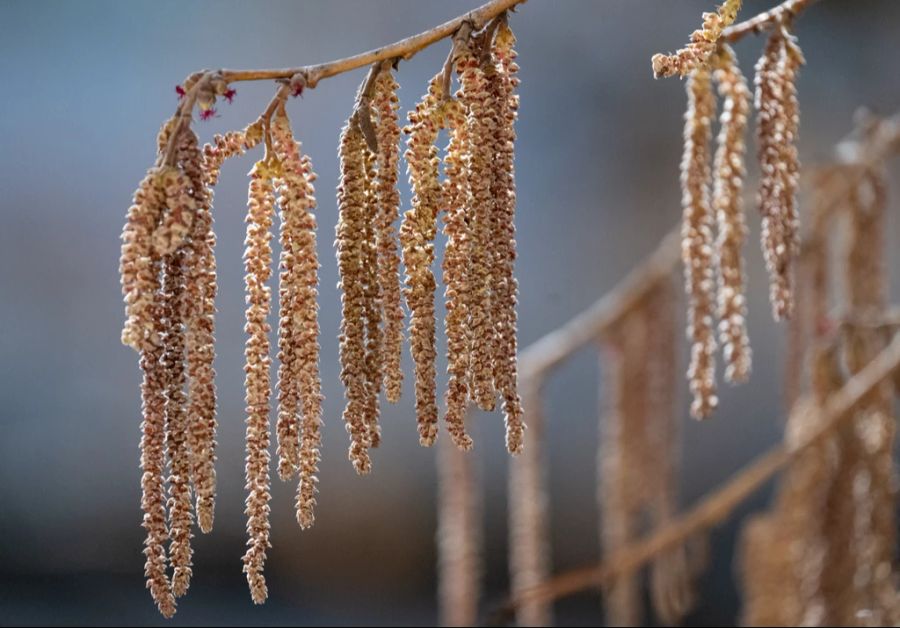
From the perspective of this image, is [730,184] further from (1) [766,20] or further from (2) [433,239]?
(2) [433,239]

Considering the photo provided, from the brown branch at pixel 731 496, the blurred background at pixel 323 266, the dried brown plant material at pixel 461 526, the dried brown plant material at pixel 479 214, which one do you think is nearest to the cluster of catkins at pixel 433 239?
the dried brown plant material at pixel 479 214

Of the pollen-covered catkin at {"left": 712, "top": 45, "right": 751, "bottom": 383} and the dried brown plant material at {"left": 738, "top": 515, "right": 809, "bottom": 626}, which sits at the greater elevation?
the pollen-covered catkin at {"left": 712, "top": 45, "right": 751, "bottom": 383}

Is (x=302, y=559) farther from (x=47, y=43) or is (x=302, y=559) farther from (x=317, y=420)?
(x=317, y=420)

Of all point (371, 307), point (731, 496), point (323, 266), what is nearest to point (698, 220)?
point (371, 307)

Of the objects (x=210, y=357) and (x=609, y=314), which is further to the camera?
(x=609, y=314)

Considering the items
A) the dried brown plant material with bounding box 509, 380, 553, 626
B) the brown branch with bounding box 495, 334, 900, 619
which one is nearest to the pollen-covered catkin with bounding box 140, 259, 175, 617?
the brown branch with bounding box 495, 334, 900, 619

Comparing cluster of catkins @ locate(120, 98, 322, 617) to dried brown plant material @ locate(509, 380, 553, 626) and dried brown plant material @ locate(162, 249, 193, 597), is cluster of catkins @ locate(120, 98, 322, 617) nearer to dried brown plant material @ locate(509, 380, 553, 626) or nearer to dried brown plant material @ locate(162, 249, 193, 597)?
dried brown plant material @ locate(162, 249, 193, 597)

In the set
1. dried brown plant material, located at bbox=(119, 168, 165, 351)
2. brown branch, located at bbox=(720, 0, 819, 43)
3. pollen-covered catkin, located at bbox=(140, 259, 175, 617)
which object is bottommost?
pollen-covered catkin, located at bbox=(140, 259, 175, 617)
